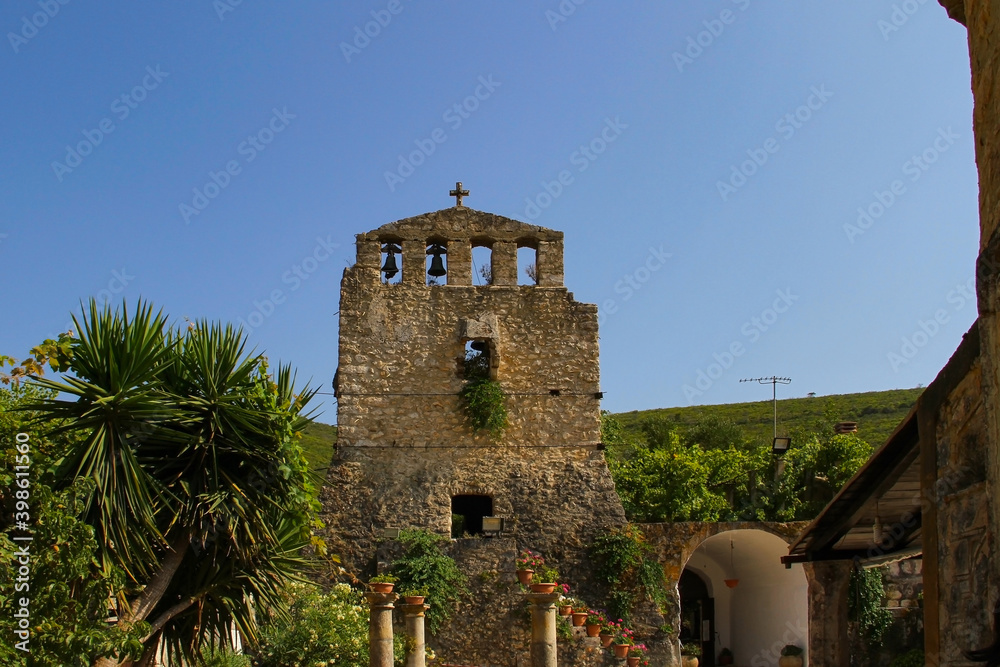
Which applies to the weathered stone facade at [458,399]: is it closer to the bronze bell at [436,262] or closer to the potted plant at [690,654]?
the bronze bell at [436,262]

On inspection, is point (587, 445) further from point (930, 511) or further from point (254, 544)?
point (930, 511)

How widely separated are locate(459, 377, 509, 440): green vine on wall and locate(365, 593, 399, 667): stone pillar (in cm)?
580

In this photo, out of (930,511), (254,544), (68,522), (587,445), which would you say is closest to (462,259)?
(587,445)

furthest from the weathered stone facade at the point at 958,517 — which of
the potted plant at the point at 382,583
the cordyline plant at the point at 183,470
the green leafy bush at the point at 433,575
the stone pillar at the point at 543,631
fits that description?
the green leafy bush at the point at 433,575

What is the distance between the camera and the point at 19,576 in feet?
27.0

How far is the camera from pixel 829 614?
35.2 ft

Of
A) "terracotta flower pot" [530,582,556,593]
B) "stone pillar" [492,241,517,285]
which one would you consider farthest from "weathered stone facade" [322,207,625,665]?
"terracotta flower pot" [530,582,556,593]

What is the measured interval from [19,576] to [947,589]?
699cm

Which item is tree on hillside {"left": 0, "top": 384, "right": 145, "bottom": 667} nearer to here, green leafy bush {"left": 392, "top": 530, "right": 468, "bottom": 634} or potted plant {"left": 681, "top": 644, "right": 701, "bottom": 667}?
green leafy bush {"left": 392, "top": 530, "right": 468, "bottom": 634}

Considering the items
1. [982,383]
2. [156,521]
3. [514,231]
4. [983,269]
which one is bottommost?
[156,521]

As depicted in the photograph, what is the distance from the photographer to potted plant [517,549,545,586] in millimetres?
17922

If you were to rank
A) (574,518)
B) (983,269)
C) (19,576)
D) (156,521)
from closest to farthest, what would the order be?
1. (983,269)
2. (19,576)
3. (156,521)
4. (574,518)

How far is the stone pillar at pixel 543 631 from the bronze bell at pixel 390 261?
7501mm

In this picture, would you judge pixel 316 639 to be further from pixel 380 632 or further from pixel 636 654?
pixel 636 654
